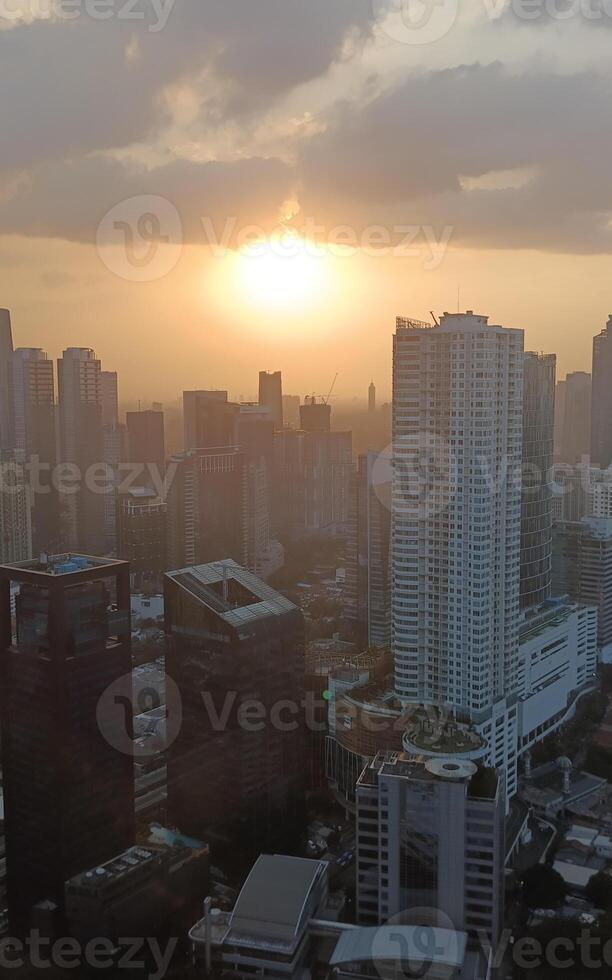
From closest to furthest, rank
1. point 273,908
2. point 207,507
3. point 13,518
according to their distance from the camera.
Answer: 1. point 273,908
2. point 13,518
3. point 207,507

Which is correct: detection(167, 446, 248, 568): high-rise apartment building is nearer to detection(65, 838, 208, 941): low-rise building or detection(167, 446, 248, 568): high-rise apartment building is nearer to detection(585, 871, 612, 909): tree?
detection(65, 838, 208, 941): low-rise building

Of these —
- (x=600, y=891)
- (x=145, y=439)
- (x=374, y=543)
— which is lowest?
(x=600, y=891)

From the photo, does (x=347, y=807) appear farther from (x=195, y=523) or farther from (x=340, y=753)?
(x=195, y=523)

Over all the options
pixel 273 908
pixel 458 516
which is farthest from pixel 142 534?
pixel 273 908

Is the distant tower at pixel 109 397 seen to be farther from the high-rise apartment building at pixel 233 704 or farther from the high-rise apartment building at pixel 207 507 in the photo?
the high-rise apartment building at pixel 233 704

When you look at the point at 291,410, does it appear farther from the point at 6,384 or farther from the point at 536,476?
the point at 536,476

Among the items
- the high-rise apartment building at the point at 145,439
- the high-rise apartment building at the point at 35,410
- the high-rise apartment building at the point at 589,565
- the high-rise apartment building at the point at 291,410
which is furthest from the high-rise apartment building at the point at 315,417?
the high-rise apartment building at the point at 589,565
